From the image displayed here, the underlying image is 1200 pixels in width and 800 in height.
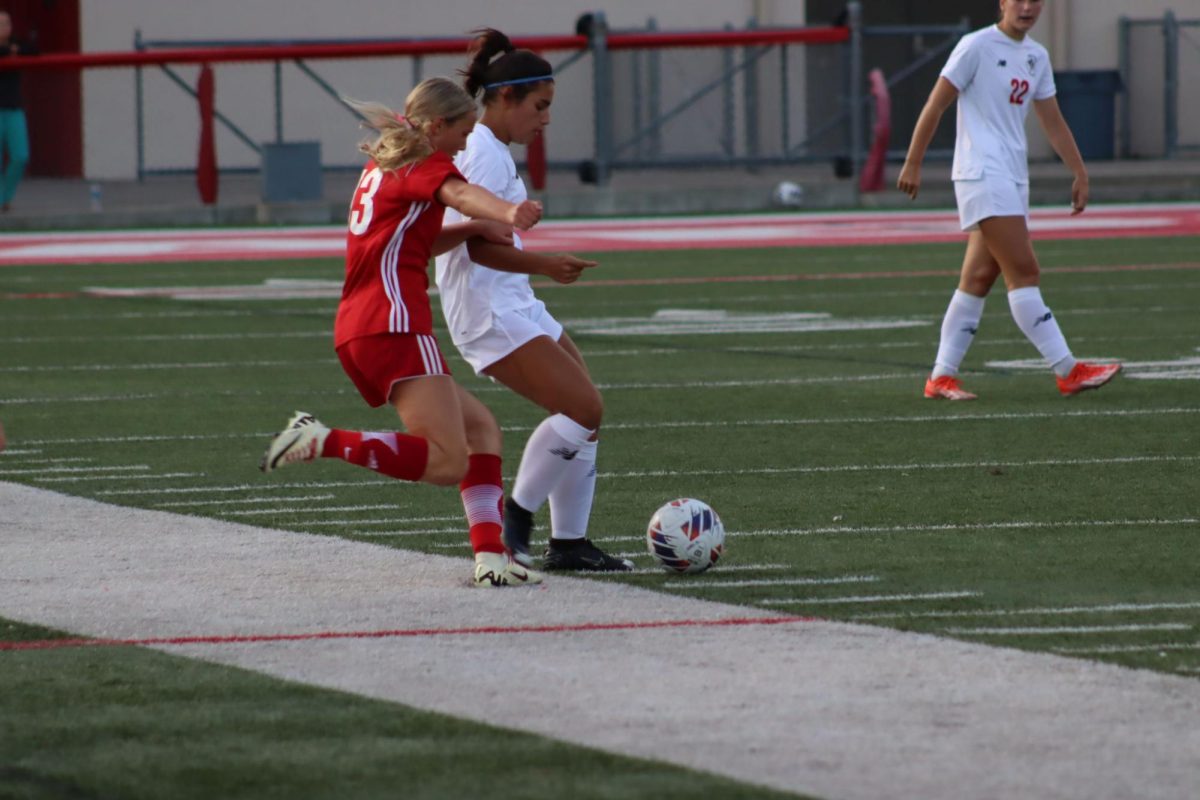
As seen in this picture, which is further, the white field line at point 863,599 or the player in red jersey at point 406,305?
the player in red jersey at point 406,305

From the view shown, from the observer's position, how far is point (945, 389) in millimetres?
12125

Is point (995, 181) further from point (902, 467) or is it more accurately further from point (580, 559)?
point (580, 559)

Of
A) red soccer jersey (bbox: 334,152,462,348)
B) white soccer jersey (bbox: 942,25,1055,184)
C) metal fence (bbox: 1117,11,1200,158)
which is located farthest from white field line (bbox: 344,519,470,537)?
metal fence (bbox: 1117,11,1200,158)

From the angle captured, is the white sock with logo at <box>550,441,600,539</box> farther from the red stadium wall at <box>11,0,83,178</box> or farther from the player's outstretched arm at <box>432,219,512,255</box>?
the red stadium wall at <box>11,0,83,178</box>

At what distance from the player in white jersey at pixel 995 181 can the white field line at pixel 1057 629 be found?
567cm

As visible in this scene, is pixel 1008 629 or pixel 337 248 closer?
pixel 1008 629

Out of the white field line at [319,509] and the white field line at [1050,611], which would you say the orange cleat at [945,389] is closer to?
the white field line at [319,509]

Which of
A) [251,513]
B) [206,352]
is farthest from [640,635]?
[206,352]

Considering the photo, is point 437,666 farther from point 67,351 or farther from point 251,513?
point 67,351

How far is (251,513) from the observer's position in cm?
883

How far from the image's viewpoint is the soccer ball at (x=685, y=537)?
7379 mm

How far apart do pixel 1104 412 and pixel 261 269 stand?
1209 centimetres

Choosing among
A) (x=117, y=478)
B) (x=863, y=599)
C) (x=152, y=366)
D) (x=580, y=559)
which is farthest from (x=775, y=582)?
(x=152, y=366)

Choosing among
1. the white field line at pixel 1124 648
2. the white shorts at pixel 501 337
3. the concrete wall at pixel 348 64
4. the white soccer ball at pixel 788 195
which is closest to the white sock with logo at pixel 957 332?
the white shorts at pixel 501 337
